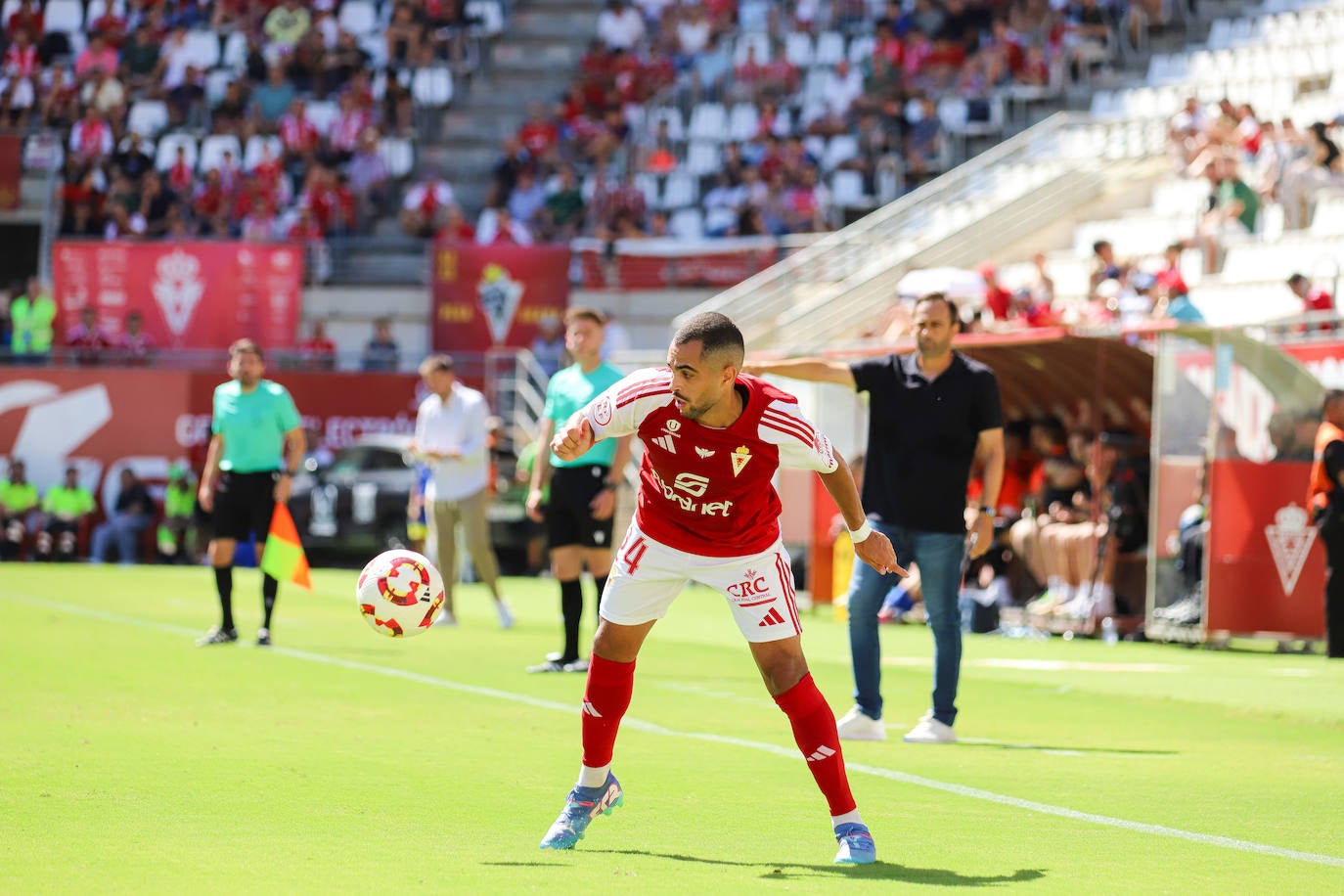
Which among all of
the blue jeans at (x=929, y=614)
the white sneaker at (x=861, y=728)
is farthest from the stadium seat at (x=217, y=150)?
the white sneaker at (x=861, y=728)

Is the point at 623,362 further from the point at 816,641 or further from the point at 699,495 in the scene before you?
the point at 699,495

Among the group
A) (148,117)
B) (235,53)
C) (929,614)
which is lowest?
(929,614)

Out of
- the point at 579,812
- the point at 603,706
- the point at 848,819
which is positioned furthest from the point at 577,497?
the point at 848,819

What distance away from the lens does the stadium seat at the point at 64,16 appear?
130 ft

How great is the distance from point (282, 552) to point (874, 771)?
7.36m

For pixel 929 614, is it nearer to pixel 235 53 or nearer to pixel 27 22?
pixel 235 53

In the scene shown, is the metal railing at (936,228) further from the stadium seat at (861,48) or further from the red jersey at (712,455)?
the red jersey at (712,455)

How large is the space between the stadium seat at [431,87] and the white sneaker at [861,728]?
2862cm

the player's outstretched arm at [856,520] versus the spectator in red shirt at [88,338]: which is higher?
the spectator in red shirt at [88,338]

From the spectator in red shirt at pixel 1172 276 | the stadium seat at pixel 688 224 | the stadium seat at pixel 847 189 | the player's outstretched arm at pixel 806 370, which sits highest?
the stadium seat at pixel 847 189

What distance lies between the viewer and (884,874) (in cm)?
671

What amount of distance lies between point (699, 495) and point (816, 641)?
37.1ft

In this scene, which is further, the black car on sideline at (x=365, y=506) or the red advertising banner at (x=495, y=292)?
the red advertising banner at (x=495, y=292)

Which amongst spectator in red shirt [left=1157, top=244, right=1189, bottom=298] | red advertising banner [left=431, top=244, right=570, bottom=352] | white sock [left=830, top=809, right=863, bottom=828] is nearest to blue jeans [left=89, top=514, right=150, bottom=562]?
red advertising banner [left=431, top=244, right=570, bottom=352]
